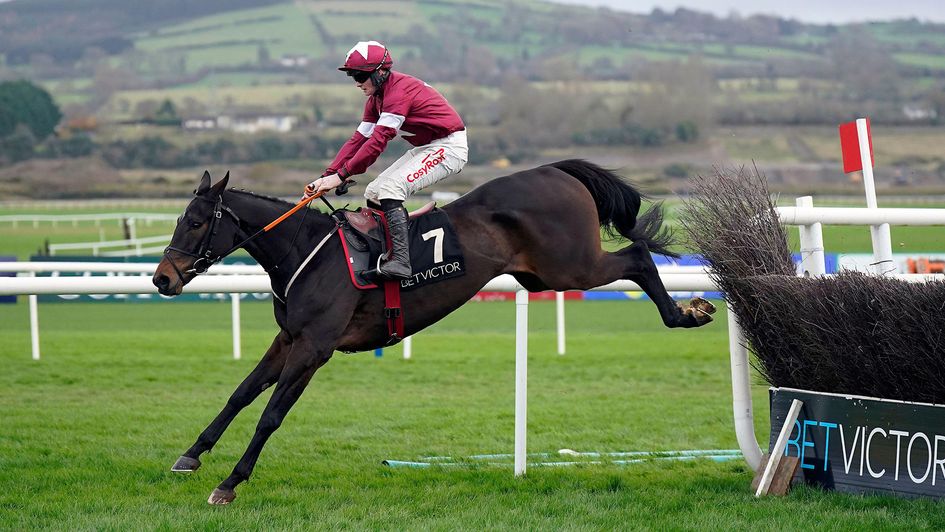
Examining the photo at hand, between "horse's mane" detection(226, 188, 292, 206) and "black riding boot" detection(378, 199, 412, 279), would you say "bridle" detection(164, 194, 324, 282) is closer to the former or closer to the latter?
"horse's mane" detection(226, 188, 292, 206)

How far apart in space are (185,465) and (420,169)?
1649 mm

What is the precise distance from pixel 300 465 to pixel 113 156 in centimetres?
5177

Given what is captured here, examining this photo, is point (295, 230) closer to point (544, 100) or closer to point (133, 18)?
point (544, 100)

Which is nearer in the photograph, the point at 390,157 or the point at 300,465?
the point at 300,465

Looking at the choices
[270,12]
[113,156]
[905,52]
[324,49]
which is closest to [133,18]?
[270,12]

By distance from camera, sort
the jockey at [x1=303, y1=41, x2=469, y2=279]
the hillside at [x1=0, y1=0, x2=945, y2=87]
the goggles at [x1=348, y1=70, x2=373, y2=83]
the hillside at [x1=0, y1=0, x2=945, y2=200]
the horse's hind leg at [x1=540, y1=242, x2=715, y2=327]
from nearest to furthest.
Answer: the jockey at [x1=303, y1=41, x2=469, y2=279], the goggles at [x1=348, y1=70, x2=373, y2=83], the horse's hind leg at [x1=540, y1=242, x2=715, y2=327], the hillside at [x1=0, y1=0, x2=945, y2=200], the hillside at [x1=0, y1=0, x2=945, y2=87]

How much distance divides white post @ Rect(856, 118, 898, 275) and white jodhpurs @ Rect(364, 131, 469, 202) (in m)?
1.80

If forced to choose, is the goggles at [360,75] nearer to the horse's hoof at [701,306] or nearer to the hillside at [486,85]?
the horse's hoof at [701,306]

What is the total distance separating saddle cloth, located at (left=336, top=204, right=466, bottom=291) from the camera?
4934 millimetres

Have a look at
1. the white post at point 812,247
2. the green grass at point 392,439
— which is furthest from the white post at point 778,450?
the white post at point 812,247

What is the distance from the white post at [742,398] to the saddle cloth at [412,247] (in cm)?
123

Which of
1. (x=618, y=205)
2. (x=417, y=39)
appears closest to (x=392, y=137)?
(x=618, y=205)

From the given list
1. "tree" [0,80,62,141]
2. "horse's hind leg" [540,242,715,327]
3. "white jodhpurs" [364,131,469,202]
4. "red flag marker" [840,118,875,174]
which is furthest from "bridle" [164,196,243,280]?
"tree" [0,80,62,141]

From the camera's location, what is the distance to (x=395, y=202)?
5027 millimetres
